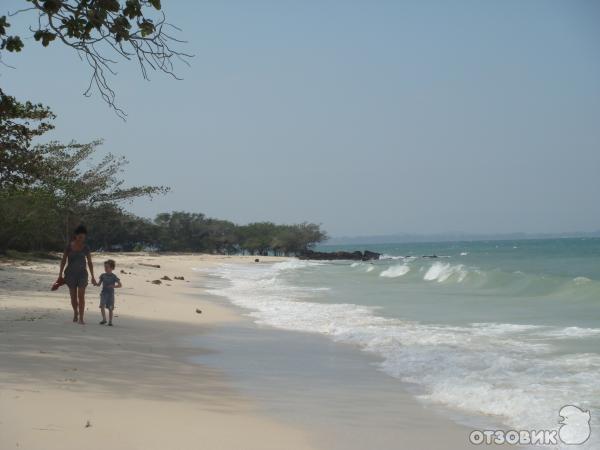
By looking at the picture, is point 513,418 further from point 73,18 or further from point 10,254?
point 10,254

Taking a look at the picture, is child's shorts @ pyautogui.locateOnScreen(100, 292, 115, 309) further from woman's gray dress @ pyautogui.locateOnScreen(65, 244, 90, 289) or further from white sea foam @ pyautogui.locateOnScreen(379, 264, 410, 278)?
white sea foam @ pyautogui.locateOnScreen(379, 264, 410, 278)

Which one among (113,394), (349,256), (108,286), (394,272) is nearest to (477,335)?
(108,286)

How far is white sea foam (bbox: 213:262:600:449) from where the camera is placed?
661 centimetres

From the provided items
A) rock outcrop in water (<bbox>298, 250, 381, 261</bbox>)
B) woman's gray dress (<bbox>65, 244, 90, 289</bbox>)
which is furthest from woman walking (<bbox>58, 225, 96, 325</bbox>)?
rock outcrop in water (<bbox>298, 250, 381, 261</bbox>)

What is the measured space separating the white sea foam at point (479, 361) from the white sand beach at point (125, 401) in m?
0.80

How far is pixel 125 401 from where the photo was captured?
229 inches

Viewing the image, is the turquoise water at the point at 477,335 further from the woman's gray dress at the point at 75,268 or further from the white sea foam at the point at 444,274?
the white sea foam at the point at 444,274

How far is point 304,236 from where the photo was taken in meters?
92.1

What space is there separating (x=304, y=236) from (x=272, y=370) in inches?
3301

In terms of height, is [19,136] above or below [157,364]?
above

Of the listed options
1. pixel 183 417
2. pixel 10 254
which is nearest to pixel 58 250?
pixel 10 254

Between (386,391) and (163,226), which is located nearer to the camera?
(386,391)

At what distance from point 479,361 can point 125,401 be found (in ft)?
16.6

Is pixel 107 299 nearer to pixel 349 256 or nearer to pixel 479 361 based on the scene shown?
pixel 479 361
